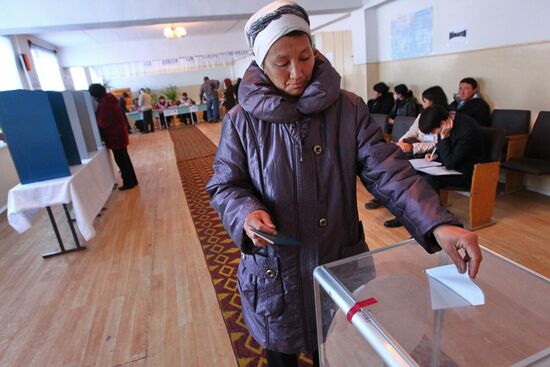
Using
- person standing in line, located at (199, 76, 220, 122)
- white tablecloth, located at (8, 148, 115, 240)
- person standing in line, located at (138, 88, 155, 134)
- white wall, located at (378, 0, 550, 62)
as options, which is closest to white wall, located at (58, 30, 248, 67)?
person standing in line, located at (199, 76, 220, 122)

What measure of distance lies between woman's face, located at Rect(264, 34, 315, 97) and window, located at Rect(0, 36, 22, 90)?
6200 mm

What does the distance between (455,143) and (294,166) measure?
222cm

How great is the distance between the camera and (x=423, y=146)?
316 centimetres

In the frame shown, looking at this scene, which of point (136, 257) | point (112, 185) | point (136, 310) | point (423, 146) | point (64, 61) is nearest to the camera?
point (136, 310)

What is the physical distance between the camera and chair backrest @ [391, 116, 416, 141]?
3.76 meters

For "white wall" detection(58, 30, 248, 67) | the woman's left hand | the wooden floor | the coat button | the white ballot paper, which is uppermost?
"white wall" detection(58, 30, 248, 67)

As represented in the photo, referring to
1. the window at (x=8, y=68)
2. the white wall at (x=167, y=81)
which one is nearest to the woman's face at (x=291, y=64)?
the window at (x=8, y=68)

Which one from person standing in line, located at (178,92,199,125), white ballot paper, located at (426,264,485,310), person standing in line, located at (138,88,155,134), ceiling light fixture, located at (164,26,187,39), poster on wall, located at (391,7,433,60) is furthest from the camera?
person standing in line, located at (178,92,199,125)

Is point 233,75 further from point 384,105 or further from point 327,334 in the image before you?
point 327,334

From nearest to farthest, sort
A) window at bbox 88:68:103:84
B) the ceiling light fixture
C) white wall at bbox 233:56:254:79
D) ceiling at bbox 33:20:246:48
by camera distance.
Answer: ceiling at bbox 33:20:246:48 < the ceiling light fixture < window at bbox 88:68:103:84 < white wall at bbox 233:56:254:79

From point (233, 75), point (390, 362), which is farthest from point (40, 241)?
point (233, 75)

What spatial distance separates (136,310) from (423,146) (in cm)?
271

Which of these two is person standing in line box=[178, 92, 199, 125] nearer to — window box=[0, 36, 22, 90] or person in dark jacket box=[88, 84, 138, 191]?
window box=[0, 36, 22, 90]

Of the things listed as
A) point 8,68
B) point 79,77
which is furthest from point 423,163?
point 79,77
